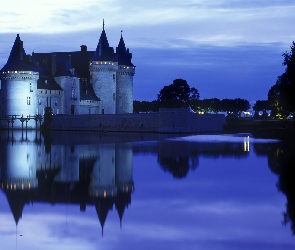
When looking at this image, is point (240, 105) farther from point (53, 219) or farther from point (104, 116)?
point (53, 219)

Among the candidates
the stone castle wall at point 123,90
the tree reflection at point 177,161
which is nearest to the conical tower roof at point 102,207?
the tree reflection at point 177,161

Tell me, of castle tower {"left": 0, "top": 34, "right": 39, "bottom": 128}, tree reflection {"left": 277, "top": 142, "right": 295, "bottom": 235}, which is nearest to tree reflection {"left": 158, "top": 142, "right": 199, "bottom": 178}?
tree reflection {"left": 277, "top": 142, "right": 295, "bottom": 235}

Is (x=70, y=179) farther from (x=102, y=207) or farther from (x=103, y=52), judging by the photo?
(x=103, y=52)

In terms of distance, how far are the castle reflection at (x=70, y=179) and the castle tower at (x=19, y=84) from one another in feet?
109

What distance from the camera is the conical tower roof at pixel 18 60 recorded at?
201ft

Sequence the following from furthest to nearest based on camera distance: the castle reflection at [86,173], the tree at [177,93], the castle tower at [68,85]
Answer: the tree at [177,93], the castle tower at [68,85], the castle reflection at [86,173]

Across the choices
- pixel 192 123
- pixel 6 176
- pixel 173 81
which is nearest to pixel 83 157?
pixel 6 176

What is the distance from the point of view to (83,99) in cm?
6650

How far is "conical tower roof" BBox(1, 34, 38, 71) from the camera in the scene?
6131 cm

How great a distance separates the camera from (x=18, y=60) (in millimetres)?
62188

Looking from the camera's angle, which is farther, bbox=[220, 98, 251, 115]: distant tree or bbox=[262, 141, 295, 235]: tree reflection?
bbox=[220, 98, 251, 115]: distant tree

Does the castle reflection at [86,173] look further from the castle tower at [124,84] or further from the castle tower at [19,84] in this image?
the castle tower at [124,84]

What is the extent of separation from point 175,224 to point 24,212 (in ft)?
10.5

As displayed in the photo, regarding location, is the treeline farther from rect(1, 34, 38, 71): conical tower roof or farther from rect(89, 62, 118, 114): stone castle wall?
rect(1, 34, 38, 71): conical tower roof
